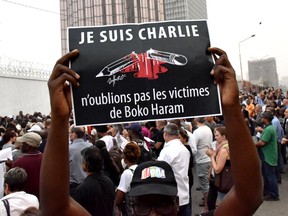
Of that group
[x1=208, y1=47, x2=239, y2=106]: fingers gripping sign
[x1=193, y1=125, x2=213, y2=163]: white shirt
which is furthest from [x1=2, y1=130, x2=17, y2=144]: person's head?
[x1=208, y1=47, x2=239, y2=106]: fingers gripping sign

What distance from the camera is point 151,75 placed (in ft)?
6.68

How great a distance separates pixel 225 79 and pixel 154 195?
27.6 inches

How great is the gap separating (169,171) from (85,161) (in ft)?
6.64

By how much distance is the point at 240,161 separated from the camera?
179 centimetres

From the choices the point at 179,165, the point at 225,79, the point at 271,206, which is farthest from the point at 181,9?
the point at 225,79

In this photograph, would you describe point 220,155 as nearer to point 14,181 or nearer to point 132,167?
point 132,167

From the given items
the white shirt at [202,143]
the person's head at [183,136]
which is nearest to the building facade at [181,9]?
the white shirt at [202,143]

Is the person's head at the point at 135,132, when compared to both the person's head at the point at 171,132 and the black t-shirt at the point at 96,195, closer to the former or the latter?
the person's head at the point at 171,132

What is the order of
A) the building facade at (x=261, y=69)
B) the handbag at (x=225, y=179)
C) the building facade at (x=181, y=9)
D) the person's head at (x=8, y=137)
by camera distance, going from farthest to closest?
the building facade at (x=261, y=69) → the building facade at (x=181, y=9) → the person's head at (x=8, y=137) → the handbag at (x=225, y=179)

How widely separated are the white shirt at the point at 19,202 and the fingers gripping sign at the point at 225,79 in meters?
2.27

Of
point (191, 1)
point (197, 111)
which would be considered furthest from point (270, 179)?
point (191, 1)

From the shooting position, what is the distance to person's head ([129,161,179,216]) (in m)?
1.80

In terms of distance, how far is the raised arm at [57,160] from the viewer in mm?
1743

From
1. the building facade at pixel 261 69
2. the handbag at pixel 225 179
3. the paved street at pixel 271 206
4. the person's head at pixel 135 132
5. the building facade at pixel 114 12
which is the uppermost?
the building facade at pixel 114 12
